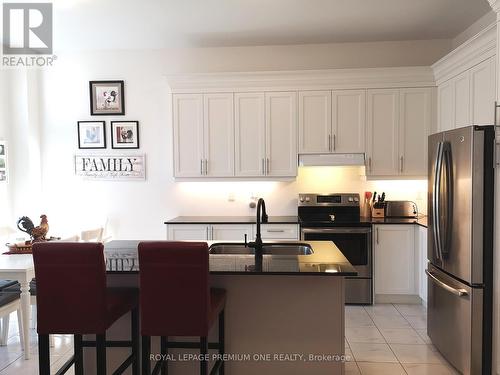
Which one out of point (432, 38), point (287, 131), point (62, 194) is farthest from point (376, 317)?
point (62, 194)

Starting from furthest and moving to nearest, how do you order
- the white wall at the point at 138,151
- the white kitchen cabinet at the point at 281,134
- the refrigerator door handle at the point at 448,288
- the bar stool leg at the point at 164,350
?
1. the white wall at the point at 138,151
2. the white kitchen cabinet at the point at 281,134
3. the refrigerator door handle at the point at 448,288
4. the bar stool leg at the point at 164,350

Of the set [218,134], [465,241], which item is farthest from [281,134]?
[465,241]

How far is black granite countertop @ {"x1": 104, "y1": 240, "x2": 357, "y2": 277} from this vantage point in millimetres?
2088

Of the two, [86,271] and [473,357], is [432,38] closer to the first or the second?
[473,357]

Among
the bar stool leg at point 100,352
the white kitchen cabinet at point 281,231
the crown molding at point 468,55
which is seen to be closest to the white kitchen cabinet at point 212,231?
Result: the white kitchen cabinet at point 281,231

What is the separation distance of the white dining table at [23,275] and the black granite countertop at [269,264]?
0.73 meters

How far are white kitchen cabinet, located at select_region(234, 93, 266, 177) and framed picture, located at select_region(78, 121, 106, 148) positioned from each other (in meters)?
1.73

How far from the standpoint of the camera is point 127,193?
4.89 meters

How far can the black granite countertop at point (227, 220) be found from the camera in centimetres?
428

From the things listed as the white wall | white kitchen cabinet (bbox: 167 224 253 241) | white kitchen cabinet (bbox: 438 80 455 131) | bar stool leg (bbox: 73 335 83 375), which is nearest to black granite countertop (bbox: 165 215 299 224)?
white kitchen cabinet (bbox: 167 224 253 241)

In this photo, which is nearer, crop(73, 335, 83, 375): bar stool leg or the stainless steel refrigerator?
crop(73, 335, 83, 375): bar stool leg

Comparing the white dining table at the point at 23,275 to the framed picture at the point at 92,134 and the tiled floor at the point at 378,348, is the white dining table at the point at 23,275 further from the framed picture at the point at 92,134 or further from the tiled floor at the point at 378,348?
the framed picture at the point at 92,134

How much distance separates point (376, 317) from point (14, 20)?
4.60 meters

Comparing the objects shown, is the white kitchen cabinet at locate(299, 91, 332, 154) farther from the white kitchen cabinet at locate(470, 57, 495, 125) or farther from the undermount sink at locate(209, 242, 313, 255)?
the undermount sink at locate(209, 242, 313, 255)
